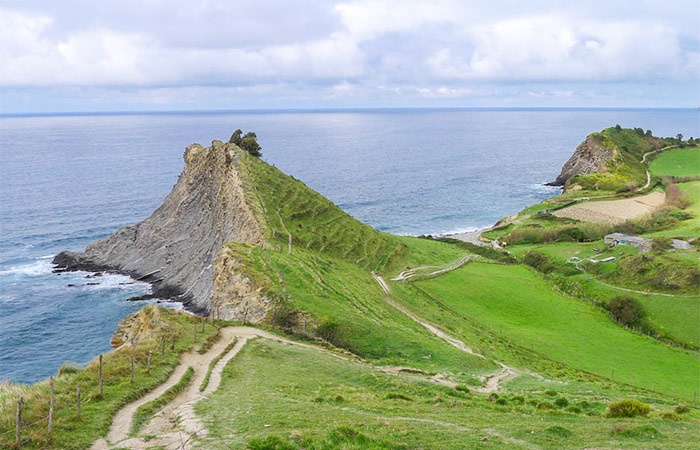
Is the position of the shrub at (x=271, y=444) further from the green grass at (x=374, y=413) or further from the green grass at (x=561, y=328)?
the green grass at (x=561, y=328)

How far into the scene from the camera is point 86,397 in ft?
85.7

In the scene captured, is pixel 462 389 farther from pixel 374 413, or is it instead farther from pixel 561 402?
pixel 374 413

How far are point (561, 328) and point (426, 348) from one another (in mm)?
34353

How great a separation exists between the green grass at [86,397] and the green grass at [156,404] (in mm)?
1104

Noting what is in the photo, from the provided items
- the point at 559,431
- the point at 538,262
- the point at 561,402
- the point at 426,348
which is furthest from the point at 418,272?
the point at 559,431

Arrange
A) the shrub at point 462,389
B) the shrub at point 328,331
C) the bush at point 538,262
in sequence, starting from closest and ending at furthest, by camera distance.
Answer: the shrub at point 462,389 < the shrub at point 328,331 < the bush at point 538,262

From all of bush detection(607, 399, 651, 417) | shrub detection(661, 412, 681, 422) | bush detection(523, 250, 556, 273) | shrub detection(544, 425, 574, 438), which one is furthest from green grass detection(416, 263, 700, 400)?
shrub detection(544, 425, 574, 438)

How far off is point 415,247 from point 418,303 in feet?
116

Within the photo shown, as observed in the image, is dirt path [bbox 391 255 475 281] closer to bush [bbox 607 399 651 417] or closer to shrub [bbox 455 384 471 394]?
shrub [bbox 455 384 471 394]

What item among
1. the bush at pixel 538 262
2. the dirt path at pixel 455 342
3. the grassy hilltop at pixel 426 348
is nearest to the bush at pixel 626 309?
the grassy hilltop at pixel 426 348

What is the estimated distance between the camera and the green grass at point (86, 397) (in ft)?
68.7

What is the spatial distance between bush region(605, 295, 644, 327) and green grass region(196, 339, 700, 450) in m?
42.9

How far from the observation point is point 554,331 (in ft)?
239

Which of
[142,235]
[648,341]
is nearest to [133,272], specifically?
[142,235]
